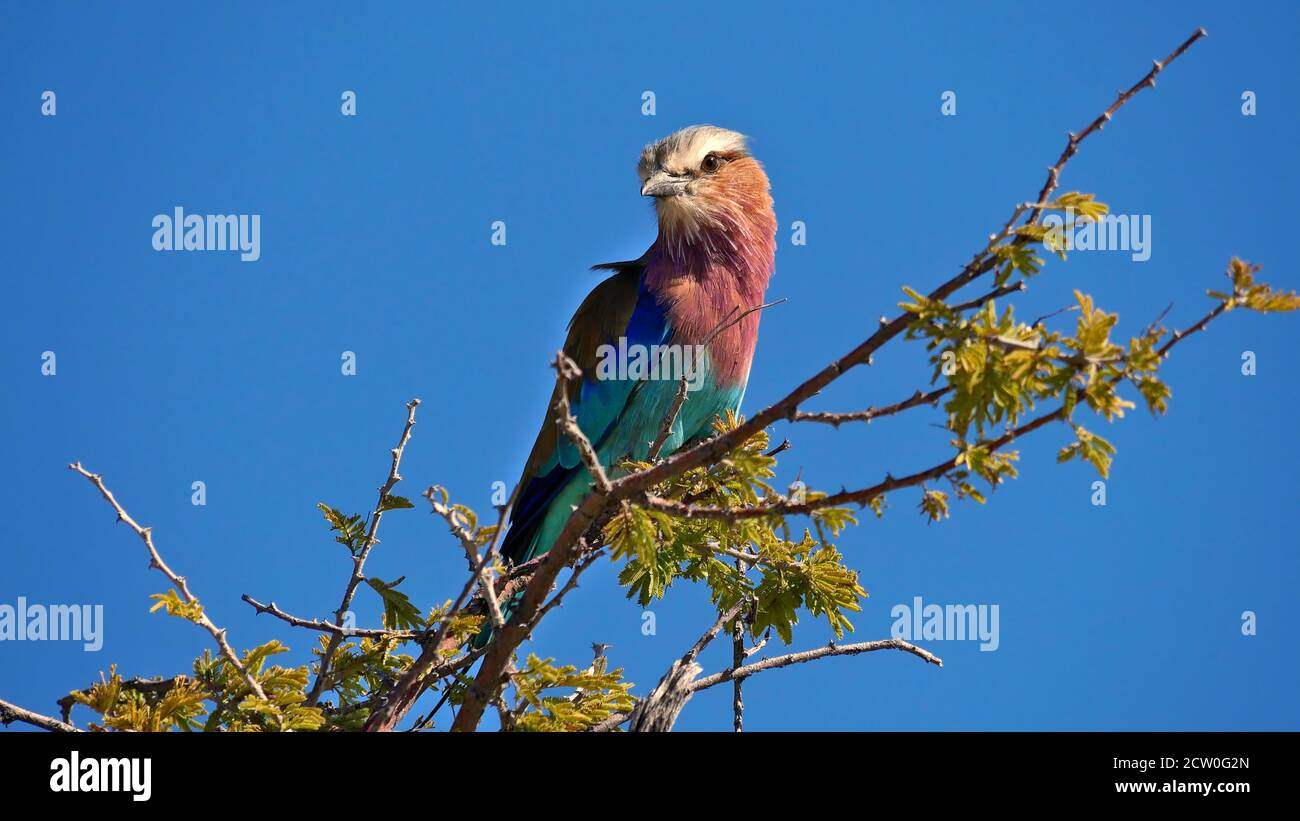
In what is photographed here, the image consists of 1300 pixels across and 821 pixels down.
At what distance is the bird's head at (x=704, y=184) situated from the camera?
738 centimetres

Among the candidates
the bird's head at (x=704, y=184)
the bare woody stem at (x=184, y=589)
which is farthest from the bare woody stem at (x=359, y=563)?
the bird's head at (x=704, y=184)

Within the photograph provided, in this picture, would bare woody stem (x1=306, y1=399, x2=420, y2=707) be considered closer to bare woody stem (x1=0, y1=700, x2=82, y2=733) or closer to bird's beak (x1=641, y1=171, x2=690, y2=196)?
bare woody stem (x1=0, y1=700, x2=82, y2=733)

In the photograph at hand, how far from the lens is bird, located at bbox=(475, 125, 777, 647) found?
6.89 metres

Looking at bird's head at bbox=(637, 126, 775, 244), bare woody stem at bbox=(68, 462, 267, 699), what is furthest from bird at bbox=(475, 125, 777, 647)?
bare woody stem at bbox=(68, 462, 267, 699)

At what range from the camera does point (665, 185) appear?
7.47 m

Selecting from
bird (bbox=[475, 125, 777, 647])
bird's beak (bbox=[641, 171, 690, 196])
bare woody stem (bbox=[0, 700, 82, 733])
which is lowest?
bare woody stem (bbox=[0, 700, 82, 733])

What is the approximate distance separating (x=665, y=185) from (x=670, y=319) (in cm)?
95

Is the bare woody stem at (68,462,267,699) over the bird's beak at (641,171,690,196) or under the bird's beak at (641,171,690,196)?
under
